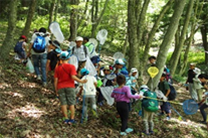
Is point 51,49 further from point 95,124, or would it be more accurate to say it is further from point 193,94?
point 193,94

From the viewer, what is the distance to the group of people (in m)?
5.17

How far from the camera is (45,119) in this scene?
Answer: 5.19m

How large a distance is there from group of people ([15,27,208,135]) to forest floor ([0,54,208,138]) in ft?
0.96

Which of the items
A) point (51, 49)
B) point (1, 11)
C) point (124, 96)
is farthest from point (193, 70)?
point (1, 11)

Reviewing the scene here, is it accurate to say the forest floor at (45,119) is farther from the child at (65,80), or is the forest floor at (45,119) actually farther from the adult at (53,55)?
the adult at (53,55)

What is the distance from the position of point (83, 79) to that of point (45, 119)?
1312mm

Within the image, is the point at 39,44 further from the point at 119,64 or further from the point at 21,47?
the point at 119,64

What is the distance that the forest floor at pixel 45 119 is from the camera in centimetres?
Answer: 464

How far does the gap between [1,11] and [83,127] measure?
52.1 ft

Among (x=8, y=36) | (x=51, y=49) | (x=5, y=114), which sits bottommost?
(x=5, y=114)

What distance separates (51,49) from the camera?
712 centimetres

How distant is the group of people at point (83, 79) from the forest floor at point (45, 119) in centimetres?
29

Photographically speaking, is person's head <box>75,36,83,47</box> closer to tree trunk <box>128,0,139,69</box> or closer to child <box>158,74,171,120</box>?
tree trunk <box>128,0,139,69</box>

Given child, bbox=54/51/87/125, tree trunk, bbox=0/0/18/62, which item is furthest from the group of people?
tree trunk, bbox=0/0/18/62
